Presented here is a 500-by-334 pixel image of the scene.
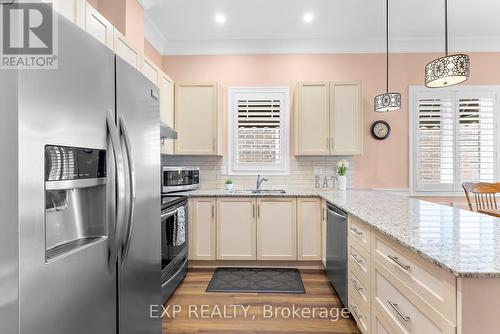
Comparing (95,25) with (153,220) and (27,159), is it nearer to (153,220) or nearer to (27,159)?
(153,220)

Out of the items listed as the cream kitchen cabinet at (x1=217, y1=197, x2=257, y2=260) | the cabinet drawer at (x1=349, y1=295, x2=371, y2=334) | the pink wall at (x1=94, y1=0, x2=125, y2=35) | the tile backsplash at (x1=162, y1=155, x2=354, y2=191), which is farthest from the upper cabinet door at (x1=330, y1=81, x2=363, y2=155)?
the pink wall at (x1=94, y1=0, x2=125, y2=35)

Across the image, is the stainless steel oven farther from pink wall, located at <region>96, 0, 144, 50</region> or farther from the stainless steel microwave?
pink wall, located at <region>96, 0, 144, 50</region>

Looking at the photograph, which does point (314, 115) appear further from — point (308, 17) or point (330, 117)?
point (308, 17)

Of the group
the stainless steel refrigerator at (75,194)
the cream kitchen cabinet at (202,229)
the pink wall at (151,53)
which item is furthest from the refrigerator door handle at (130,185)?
the pink wall at (151,53)

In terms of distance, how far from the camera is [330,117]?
3.55m

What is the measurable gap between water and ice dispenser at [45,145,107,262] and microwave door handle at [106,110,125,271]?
4cm

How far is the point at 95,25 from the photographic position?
6.01 ft

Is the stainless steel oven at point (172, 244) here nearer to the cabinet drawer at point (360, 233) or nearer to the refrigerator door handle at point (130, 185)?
the refrigerator door handle at point (130, 185)

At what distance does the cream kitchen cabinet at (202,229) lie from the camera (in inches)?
131

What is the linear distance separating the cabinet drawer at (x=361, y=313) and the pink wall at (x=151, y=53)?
11.2ft

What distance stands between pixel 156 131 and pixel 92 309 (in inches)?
36.2

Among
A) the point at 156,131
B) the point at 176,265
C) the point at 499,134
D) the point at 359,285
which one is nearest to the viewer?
the point at 156,131

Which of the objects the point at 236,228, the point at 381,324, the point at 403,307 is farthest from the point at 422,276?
the point at 236,228

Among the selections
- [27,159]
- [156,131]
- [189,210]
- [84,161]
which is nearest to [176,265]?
[189,210]
